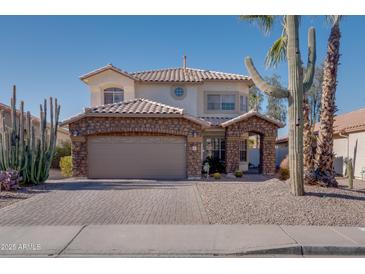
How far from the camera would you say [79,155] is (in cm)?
1344

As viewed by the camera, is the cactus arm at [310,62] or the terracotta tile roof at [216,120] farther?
the terracotta tile roof at [216,120]

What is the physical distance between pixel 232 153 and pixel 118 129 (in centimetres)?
702

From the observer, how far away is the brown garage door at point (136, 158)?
534 inches

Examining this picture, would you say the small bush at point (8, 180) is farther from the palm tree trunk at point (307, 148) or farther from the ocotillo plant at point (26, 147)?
the palm tree trunk at point (307, 148)

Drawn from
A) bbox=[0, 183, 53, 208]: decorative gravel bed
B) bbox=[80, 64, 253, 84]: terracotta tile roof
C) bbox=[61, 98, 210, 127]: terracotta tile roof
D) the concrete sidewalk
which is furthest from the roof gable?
the concrete sidewalk

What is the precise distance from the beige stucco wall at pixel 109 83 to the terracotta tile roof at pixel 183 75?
103 centimetres

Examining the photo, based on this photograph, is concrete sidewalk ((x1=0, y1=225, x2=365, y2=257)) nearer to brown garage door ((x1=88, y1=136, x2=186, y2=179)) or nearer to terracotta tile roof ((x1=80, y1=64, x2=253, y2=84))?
brown garage door ((x1=88, y1=136, x2=186, y2=179))

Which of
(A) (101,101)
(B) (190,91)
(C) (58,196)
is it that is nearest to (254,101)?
(B) (190,91)

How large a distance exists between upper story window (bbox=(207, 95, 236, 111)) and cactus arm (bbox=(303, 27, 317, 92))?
10.1 meters

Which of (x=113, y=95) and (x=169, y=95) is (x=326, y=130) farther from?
(x=113, y=95)

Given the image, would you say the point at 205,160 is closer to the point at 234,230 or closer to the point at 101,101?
the point at 101,101

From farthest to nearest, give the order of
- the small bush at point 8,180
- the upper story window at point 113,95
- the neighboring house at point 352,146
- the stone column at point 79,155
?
the upper story window at point 113,95 < the neighboring house at point 352,146 < the stone column at point 79,155 < the small bush at point 8,180

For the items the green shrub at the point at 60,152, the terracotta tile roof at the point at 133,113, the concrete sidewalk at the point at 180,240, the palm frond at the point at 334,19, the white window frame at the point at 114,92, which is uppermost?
the palm frond at the point at 334,19

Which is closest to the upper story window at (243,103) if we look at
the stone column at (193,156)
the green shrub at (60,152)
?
the stone column at (193,156)
